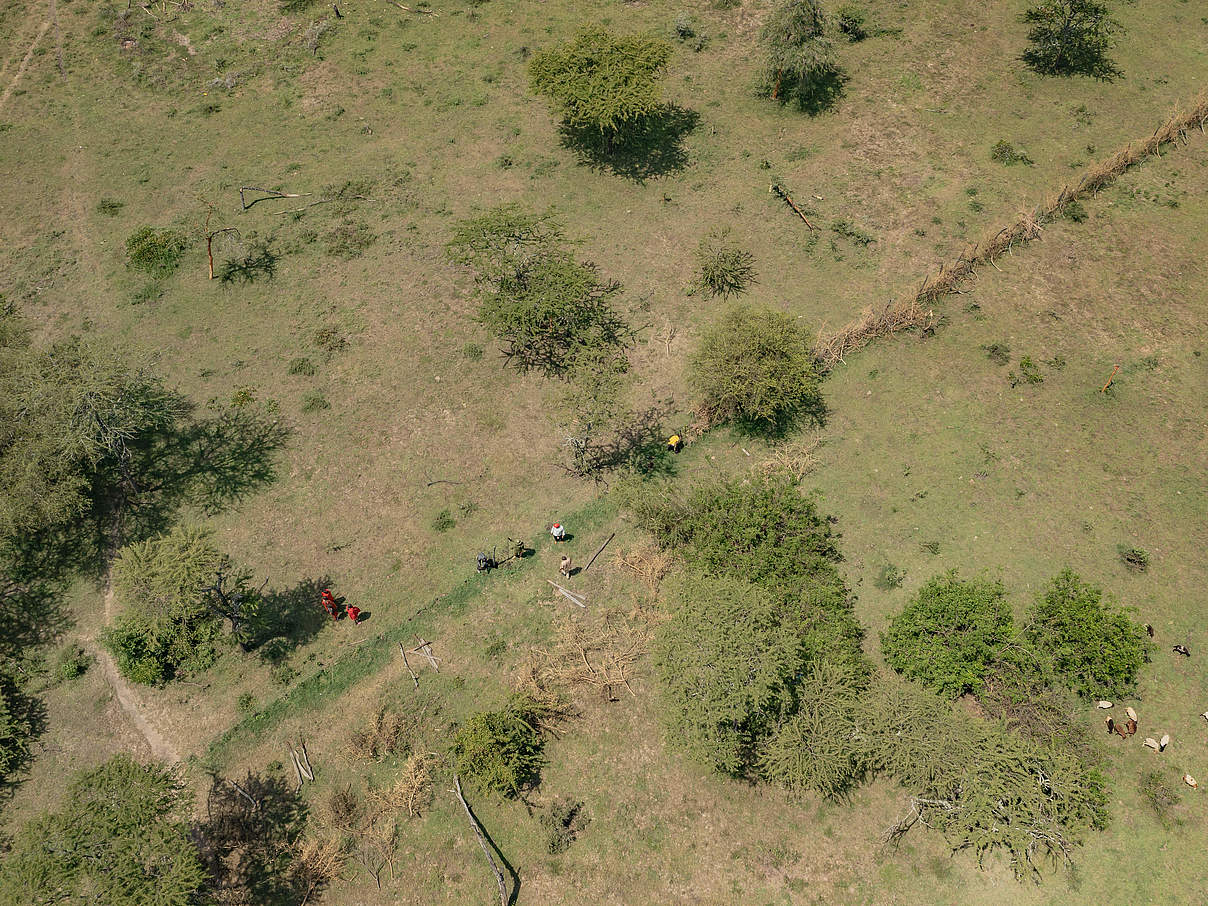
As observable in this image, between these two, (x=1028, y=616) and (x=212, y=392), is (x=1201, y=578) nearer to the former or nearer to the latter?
(x=1028, y=616)

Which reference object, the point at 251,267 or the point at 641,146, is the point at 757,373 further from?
the point at 251,267

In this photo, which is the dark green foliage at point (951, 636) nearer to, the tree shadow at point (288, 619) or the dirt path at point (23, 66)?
the tree shadow at point (288, 619)

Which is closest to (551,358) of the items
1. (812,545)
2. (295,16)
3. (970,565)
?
(812,545)

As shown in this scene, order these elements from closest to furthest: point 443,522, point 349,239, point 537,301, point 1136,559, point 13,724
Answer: point 13,724 < point 1136,559 < point 443,522 < point 537,301 < point 349,239

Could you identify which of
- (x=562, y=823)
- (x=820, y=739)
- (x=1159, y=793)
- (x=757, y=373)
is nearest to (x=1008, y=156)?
(x=757, y=373)

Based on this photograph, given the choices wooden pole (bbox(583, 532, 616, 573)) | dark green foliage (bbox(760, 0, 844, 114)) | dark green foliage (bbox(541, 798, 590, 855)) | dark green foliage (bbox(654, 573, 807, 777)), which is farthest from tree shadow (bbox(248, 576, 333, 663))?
dark green foliage (bbox(760, 0, 844, 114))

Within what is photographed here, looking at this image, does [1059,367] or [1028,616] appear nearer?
[1028,616]
